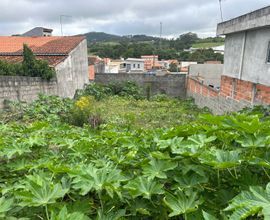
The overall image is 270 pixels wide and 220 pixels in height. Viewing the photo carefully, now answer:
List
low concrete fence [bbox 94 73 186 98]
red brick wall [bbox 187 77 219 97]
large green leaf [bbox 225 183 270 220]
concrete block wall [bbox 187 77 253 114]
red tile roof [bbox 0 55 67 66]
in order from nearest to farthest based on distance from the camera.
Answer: large green leaf [bbox 225 183 270 220] → concrete block wall [bbox 187 77 253 114] → red brick wall [bbox 187 77 219 97] → red tile roof [bbox 0 55 67 66] → low concrete fence [bbox 94 73 186 98]

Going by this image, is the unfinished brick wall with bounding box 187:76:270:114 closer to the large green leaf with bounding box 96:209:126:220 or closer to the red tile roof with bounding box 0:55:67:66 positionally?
the red tile roof with bounding box 0:55:67:66

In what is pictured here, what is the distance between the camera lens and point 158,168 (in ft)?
4.40

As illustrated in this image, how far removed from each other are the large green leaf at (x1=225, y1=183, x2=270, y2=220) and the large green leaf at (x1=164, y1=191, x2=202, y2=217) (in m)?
0.16

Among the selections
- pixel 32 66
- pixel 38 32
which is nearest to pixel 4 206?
pixel 32 66

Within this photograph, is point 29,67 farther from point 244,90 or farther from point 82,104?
point 244,90

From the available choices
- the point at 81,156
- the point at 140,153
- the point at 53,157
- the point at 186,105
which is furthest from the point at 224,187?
the point at 186,105

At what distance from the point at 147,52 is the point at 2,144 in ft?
189

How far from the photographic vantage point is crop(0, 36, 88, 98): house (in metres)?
14.7

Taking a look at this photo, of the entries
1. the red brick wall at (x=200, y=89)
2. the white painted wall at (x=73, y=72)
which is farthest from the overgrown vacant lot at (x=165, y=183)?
the white painted wall at (x=73, y=72)

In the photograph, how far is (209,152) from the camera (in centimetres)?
136

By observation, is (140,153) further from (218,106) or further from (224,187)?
(218,106)

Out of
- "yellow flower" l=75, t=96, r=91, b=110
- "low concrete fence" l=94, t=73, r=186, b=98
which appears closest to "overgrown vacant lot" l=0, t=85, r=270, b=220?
"yellow flower" l=75, t=96, r=91, b=110

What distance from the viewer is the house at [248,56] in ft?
27.9

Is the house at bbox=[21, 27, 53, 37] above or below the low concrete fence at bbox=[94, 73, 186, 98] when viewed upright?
above
